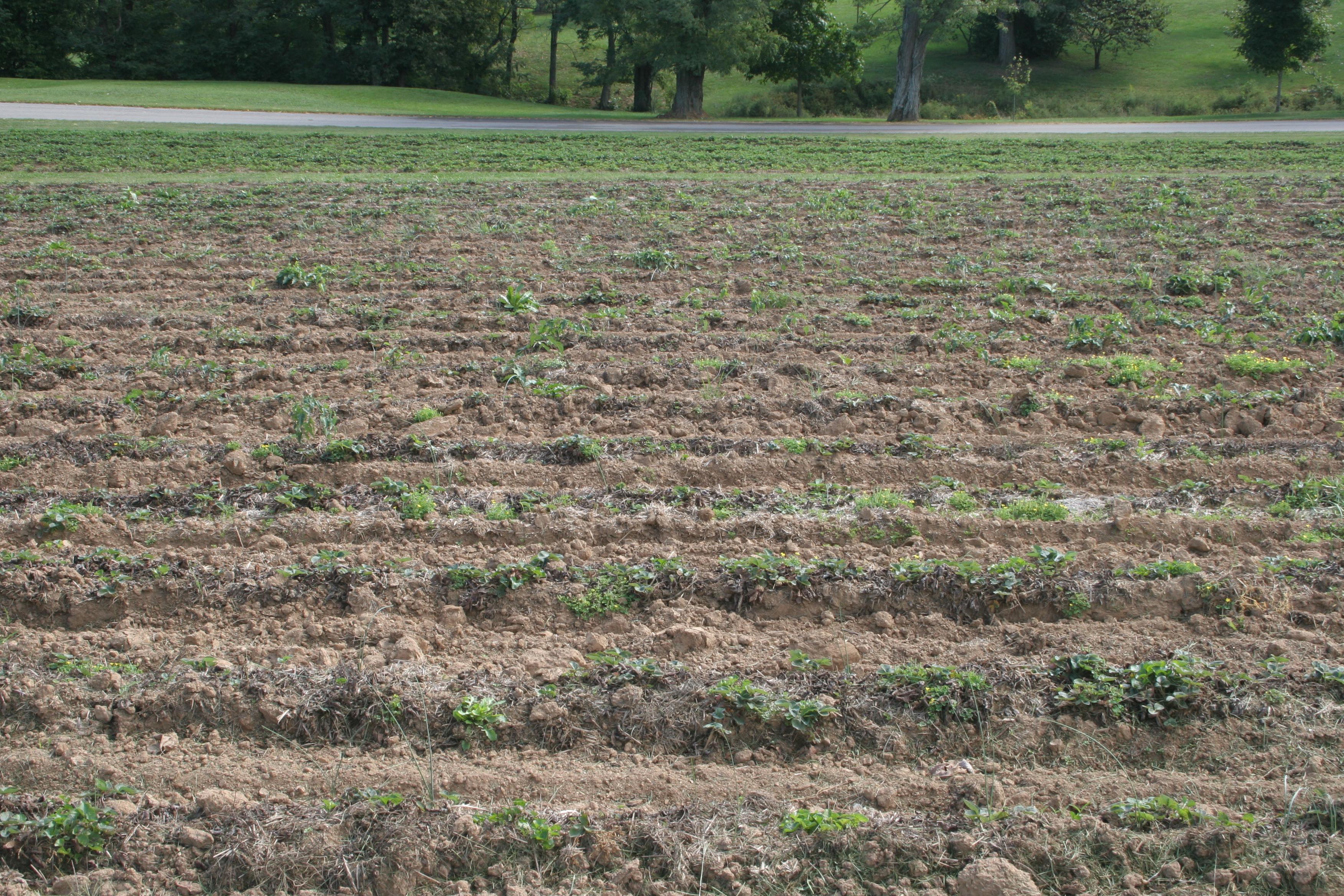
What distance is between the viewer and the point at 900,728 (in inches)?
166

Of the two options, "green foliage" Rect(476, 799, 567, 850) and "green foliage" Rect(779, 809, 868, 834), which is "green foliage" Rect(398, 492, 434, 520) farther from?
"green foliage" Rect(779, 809, 868, 834)

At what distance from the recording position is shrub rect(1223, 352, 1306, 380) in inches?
319

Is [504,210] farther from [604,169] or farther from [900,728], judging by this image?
[900,728]

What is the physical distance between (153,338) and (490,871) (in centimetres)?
744

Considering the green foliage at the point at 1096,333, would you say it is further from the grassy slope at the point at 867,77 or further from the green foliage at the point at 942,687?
the grassy slope at the point at 867,77

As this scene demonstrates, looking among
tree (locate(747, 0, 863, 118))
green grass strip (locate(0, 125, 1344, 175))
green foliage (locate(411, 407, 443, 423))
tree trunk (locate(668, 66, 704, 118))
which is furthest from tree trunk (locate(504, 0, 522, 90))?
green foliage (locate(411, 407, 443, 423))

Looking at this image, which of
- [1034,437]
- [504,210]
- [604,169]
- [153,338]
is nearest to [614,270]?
[504,210]

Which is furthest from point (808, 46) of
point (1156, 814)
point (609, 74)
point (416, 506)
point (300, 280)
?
point (1156, 814)

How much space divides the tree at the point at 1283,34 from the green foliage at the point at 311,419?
39240 mm

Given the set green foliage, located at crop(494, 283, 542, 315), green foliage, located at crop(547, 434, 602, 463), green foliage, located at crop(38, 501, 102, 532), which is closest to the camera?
green foliage, located at crop(38, 501, 102, 532)

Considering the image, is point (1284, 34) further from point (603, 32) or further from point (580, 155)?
point (580, 155)

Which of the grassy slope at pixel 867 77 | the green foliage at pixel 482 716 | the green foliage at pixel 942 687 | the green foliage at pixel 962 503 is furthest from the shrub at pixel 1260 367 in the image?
the grassy slope at pixel 867 77

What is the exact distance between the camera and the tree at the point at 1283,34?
3631 centimetres

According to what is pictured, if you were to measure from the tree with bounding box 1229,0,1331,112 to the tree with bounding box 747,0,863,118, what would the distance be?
14820 millimetres
